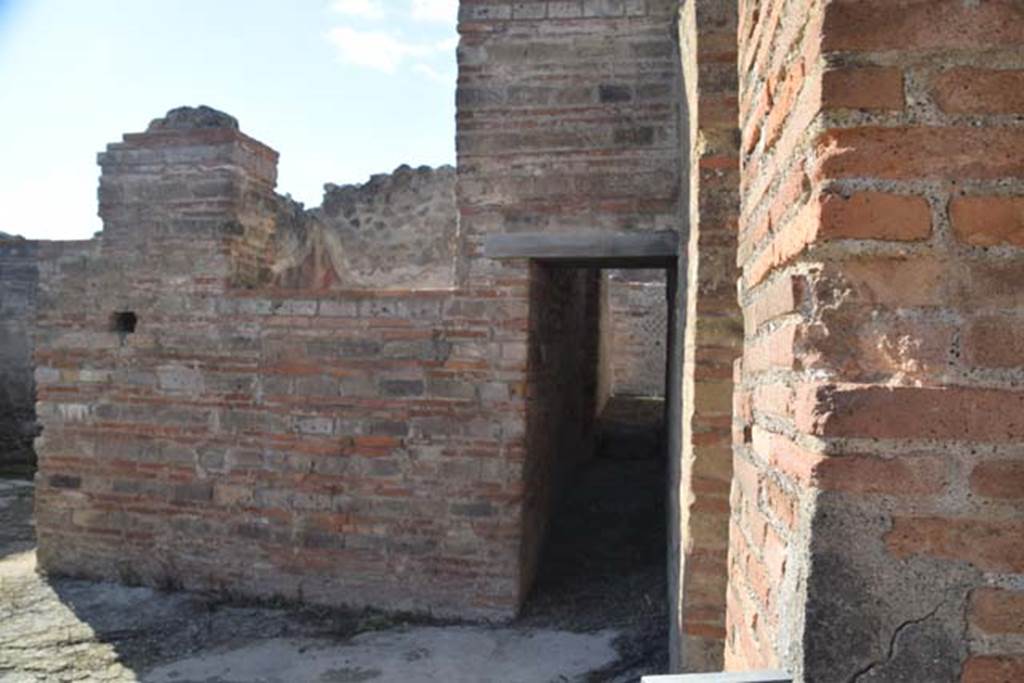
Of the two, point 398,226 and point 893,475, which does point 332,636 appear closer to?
point 893,475

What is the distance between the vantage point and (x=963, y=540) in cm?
113

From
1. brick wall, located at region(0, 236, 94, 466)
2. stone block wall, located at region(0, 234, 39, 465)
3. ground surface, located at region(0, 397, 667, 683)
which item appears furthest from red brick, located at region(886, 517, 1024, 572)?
stone block wall, located at region(0, 234, 39, 465)

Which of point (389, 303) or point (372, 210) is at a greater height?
point (372, 210)

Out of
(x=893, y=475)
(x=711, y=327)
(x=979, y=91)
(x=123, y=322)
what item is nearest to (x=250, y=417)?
(x=123, y=322)

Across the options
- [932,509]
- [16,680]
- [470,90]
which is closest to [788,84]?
[932,509]

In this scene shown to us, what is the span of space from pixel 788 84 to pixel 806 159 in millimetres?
205

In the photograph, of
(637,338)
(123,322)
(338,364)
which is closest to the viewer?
(338,364)

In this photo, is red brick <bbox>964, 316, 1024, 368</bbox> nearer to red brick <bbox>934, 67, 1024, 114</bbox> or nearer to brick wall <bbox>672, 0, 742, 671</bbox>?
red brick <bbox>934, 67, 1024, 114</bbox>

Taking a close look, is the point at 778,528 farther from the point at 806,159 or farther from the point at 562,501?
the point at 562,501

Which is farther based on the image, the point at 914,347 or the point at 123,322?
the point at 123,322

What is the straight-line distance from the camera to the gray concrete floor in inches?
177

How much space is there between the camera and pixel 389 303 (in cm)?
530

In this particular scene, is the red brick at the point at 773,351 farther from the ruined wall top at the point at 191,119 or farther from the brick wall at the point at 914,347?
the ruined wall top at the point at 191,119

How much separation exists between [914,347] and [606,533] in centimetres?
569
